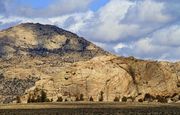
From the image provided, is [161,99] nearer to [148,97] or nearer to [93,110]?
[148,97]

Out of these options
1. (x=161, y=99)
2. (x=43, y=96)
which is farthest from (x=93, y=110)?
(x=43, y=96)

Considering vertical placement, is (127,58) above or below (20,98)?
above

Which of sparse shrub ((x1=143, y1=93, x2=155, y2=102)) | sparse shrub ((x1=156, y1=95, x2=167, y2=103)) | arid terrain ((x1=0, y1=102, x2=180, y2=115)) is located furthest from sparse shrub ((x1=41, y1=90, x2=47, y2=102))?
arid terrain ((x1=0, y1=102, x2=180, y2=115))

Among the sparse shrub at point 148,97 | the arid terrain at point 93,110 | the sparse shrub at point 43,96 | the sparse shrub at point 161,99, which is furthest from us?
the sparse shrub at point 148,97

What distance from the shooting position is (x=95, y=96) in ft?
362

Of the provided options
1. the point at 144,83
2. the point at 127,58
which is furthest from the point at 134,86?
the point at 127,58

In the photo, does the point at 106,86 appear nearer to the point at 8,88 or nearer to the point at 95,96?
the point at 95,96

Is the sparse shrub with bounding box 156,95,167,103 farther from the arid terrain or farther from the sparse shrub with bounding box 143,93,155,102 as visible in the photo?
the arid terrain

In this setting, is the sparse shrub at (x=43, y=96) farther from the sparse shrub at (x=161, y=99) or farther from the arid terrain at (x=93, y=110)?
the arid terrain at (x=93, y=110)

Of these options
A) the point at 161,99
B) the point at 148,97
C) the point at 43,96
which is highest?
the point at 43,96

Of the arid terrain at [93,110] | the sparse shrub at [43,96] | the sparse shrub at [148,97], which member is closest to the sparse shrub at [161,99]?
the sparse shrub at [148,97]

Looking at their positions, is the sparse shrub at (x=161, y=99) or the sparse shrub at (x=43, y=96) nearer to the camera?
the sparse shrub at (x=161, y=99)

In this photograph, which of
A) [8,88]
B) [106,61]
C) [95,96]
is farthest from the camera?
[8,88]

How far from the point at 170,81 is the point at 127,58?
1159cm
